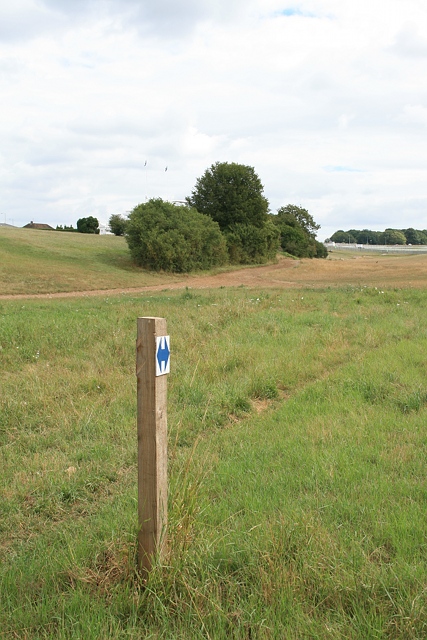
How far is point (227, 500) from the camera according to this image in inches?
154

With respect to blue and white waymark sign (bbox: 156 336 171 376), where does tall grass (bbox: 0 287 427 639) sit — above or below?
below

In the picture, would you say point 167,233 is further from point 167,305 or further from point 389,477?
point 389,477

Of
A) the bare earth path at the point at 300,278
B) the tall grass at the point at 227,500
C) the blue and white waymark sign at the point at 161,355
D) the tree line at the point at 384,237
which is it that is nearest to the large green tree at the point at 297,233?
the bare earth path at the point at 300,278

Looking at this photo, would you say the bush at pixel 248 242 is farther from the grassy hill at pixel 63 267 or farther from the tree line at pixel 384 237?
the tree line at pixel 384 237

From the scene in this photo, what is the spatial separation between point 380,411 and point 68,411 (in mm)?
3481

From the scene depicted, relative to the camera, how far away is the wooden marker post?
295cm

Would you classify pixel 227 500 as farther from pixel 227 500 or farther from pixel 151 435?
pixel 151 435

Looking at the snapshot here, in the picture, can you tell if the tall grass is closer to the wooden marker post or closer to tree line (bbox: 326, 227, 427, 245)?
the wooden marker post

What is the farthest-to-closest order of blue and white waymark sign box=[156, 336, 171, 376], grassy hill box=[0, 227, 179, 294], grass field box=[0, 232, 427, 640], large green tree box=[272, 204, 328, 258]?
large green tree box=[272, 204, 328, 258], grassy hill box=[0, 227, 179, 294], blue and white waymark sign box=[156, 336, 171, 376], grass field box=[0, 232, 427, 640]

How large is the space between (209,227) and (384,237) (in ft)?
409

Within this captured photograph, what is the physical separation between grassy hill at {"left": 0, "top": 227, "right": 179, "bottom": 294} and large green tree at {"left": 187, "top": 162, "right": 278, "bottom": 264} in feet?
25.8

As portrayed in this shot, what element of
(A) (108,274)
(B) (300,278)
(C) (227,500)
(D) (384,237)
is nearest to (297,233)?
(B) (300,278)

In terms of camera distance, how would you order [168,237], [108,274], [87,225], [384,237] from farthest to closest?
[384,237]
[87,225]
[168,237]
[108,274]

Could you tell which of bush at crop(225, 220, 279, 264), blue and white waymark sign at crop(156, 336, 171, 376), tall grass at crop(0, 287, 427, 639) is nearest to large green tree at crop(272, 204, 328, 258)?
bush at crop(225, 220, 279, 264)
